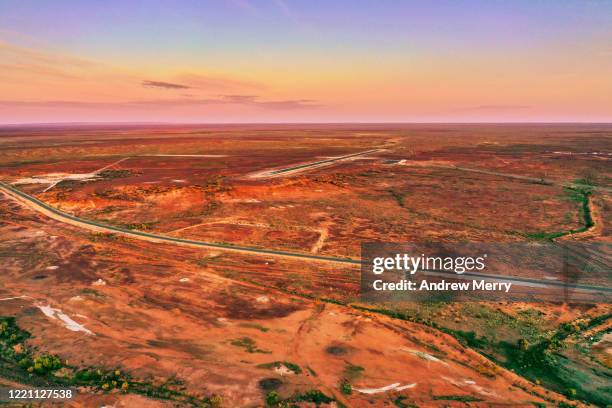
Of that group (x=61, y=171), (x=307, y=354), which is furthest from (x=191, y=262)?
(x=61, y=171)

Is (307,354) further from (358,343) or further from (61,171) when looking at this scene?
(61,171)

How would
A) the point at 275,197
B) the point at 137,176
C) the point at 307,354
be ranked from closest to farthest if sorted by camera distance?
the point at 307,354, the point at 275,197, the point at 137,176

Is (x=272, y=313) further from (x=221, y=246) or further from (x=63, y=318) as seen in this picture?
(x=221, y=246)

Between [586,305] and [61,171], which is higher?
[61,171]

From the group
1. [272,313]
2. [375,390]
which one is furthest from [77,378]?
[375,390]

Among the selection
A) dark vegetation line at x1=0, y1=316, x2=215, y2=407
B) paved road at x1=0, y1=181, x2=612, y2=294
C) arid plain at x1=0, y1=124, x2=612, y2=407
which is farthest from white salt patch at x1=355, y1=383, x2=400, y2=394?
paved road at x1=0, y1=181, x2=612, y2=294

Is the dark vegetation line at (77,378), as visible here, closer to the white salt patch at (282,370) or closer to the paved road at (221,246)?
the white salt patch at (282,370)

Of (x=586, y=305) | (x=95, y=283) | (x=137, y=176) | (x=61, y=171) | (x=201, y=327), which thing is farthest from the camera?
(x=61, y=171)
